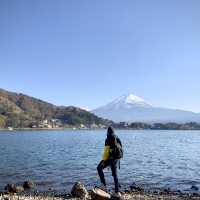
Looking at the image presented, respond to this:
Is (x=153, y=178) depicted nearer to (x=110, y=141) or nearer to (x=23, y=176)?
(x=23, y=176)

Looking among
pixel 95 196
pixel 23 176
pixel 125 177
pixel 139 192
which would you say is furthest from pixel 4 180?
pixel 95 196

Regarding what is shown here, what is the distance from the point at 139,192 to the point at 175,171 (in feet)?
45.2

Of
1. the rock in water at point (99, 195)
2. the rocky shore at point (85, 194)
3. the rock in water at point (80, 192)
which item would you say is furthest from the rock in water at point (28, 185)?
the rock in water at point (99, 195)

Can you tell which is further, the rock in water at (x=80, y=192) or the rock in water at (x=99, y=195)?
the rock in water at (x=80, y=192)

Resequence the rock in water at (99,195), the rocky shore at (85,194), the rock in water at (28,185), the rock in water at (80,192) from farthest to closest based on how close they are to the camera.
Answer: the rock in water at (28,185) < the rock in water at (80,192) < the rocky shore at (85,194) < the rock in water at (99,195)

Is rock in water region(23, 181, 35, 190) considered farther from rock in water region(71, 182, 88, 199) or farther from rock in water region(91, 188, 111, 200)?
rock in water region(91, 188, 111, 200)

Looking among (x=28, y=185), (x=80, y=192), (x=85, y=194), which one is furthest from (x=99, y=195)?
(x=28, y=185)

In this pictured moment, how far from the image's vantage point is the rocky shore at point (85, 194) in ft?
56.4

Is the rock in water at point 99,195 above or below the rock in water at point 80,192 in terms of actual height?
above

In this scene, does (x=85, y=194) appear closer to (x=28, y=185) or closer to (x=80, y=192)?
(x=80, y=192)

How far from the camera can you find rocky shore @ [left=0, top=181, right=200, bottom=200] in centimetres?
1719

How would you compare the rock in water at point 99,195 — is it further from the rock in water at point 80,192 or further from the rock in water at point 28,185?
the rock in water at point 28,185

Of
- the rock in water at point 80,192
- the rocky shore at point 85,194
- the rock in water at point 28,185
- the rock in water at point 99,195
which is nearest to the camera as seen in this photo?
the rock in water at point 99,195

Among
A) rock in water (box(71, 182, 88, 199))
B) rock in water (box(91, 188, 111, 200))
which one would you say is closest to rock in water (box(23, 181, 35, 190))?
rock in water (box(71, 182, 88, 199))
